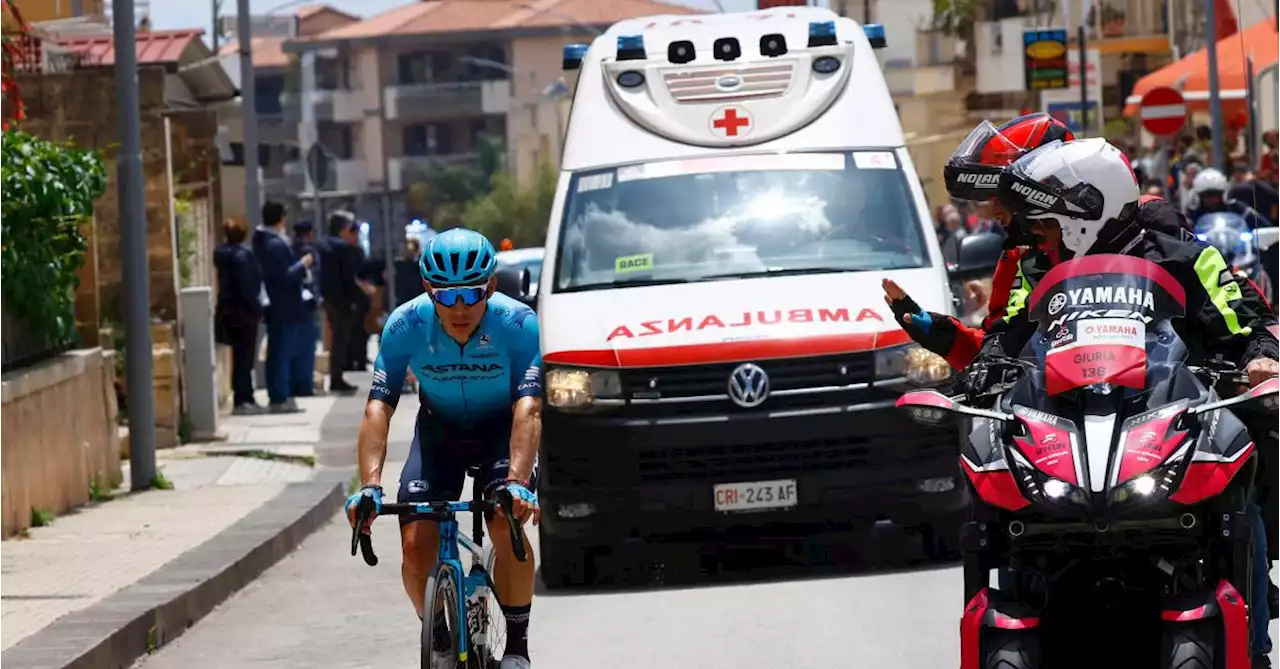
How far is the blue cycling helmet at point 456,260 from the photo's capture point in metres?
7.86

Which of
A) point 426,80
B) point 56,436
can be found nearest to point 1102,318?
point 56,436

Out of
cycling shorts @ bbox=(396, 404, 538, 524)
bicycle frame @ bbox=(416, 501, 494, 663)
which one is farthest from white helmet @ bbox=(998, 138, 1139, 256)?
cycling shorts @ bbox=(396, 404, 538, 524)

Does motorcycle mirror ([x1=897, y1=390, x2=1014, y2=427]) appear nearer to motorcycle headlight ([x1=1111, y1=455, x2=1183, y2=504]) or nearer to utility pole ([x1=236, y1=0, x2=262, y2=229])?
motorcycle headlight ([x1=1111, y1=455, x2=1183, y2=504])

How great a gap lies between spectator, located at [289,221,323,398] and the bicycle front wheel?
1728 centimetres

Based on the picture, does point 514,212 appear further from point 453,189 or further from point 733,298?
point 733,298

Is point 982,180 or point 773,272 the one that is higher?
point 982,180

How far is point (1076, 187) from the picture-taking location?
652 cm

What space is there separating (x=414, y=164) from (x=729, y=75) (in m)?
108

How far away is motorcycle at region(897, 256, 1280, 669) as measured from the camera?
606cm

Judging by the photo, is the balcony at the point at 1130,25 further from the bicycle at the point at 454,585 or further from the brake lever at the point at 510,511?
the brake lever at the point at 510,511

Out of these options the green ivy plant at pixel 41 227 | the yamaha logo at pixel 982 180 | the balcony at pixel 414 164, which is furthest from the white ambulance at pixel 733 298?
the balcony at pixel 414 164

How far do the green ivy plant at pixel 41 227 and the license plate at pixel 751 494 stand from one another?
5104 mm

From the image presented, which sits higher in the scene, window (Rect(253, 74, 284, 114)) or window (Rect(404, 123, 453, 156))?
window (Rect(253, 74, 284, 114))

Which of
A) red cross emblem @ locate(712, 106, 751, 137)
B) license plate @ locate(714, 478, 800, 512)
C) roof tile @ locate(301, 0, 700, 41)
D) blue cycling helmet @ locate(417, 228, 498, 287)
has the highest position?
roof tile @ locate(301, 0, 700, 41)
